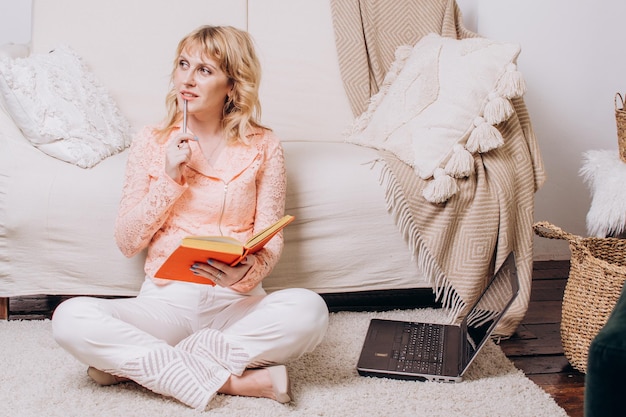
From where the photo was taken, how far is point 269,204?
5.41 ft

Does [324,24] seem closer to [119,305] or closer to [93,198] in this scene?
[93,198]

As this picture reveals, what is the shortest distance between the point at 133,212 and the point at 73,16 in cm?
105

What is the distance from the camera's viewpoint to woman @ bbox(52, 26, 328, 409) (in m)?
1.40

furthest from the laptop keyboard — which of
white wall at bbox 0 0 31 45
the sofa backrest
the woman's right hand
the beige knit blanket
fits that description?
white wall at bbox 0 0 31 45

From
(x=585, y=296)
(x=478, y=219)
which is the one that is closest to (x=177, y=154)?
(x=478, y=219)

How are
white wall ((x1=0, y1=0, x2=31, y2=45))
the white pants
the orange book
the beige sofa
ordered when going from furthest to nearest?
white wall ((x1=0, y1=0, x2=31, y2=45)) < the beige sofa < the white pants < the orange book

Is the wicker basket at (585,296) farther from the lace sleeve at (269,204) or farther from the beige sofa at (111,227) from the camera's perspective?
the lace sleeve at (269,204)

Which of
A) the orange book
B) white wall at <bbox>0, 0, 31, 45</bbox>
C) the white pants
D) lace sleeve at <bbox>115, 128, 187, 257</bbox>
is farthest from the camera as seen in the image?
white wall at <bbox>0, 0, 31, 45</bbox>

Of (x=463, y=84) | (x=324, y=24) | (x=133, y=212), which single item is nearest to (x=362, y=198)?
(x=463, y=84)

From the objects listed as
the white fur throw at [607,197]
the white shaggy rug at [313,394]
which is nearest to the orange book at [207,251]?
the white shaggy rug at [313,394]

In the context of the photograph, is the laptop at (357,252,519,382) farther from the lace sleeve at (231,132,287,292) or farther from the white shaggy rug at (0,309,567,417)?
the lace sleeve at (231,132,287,292)

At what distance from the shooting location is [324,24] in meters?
2.43

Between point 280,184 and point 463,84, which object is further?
point 463,84

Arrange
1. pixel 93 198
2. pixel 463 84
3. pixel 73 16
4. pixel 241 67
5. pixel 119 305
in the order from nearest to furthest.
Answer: pixel 119 305 < pixel 241 67 < pixel 93 198 < pixel 463 84 < pixel 73 16
